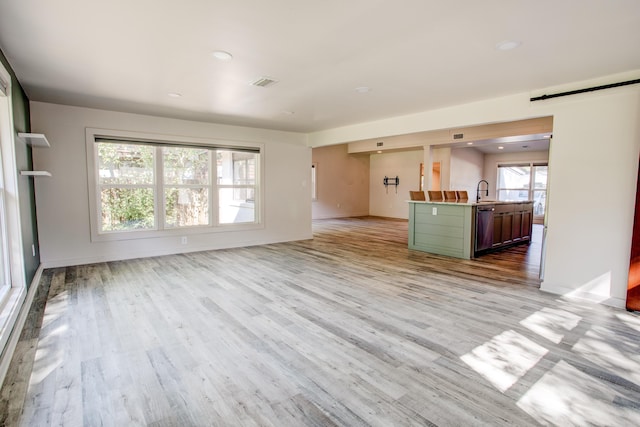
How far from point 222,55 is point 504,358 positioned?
3289 mm

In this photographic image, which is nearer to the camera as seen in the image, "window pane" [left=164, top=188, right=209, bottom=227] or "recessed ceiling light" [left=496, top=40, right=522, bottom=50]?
"recessed ceiling light" [left=496, top=40, right=522, bottom=50]

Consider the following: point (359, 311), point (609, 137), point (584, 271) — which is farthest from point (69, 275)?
point (609, 137)

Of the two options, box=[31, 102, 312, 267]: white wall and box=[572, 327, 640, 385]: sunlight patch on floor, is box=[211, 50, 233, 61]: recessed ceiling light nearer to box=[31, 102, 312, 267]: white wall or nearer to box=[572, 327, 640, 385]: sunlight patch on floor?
box=[31, 102, 312, 267]: white wall

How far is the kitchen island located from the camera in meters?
5.34

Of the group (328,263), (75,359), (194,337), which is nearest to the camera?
(75,359)

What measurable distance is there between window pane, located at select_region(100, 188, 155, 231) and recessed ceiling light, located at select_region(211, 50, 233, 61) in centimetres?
339

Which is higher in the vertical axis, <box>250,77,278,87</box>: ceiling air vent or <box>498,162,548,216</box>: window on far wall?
<box>250,77,278,87</box>: ceiling air vent

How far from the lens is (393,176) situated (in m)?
11.9

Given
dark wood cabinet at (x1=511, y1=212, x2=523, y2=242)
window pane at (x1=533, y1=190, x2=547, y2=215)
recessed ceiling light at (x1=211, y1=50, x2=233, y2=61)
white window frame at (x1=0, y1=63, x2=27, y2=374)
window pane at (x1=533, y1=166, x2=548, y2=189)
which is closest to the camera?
recessed ceiling light at (x1=211, y1=50, x2=233, y2=61)

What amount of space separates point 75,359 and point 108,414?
79 cm

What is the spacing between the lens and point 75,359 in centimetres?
224

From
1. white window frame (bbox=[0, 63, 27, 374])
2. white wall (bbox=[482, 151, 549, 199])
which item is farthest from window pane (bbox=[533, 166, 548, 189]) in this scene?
white window frame (bbox=[0, 63, 27, 374])

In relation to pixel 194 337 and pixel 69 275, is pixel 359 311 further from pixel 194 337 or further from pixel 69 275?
pixel 69 275

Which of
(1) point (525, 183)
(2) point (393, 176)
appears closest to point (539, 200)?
(1) point (525, 183)
